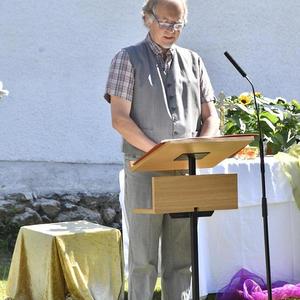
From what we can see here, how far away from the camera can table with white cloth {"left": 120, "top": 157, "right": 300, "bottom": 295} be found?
4.39m

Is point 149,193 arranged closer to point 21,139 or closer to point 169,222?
point 169,222

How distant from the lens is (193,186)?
3.06 metres

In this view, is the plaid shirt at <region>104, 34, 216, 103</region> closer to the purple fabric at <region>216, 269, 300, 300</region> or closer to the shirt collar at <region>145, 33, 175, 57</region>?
the shirt collar at <region>145, 33, 175, 57</region>

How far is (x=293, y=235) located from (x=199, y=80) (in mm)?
1475

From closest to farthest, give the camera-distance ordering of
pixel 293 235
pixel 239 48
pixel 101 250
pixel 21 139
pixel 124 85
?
pixel 124 85
pixel 101 250
pixel 293 235
pixel 21 139
pixel 239 48

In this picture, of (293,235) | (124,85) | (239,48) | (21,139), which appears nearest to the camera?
(124,85)

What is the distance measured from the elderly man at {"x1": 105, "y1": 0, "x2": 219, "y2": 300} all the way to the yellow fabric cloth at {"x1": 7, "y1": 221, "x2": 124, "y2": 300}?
0.64 m

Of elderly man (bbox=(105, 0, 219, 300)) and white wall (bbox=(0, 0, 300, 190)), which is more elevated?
white wall (bbox=(0, 0, 300, 190))

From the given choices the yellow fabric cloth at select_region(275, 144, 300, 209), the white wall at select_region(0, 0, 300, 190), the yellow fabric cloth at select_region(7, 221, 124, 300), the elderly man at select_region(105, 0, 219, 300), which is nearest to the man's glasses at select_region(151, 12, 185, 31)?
the elderly man at select_region(105, 0, 219, 300)

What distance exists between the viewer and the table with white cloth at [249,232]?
439 cm

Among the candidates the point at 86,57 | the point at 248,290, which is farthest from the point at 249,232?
the point at 86,57

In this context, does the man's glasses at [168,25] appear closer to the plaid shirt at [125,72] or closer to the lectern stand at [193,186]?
the plaid shirt at [125,72]

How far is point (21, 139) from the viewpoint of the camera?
626 centimetres

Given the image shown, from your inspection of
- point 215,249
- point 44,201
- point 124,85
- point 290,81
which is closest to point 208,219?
point 215,249
